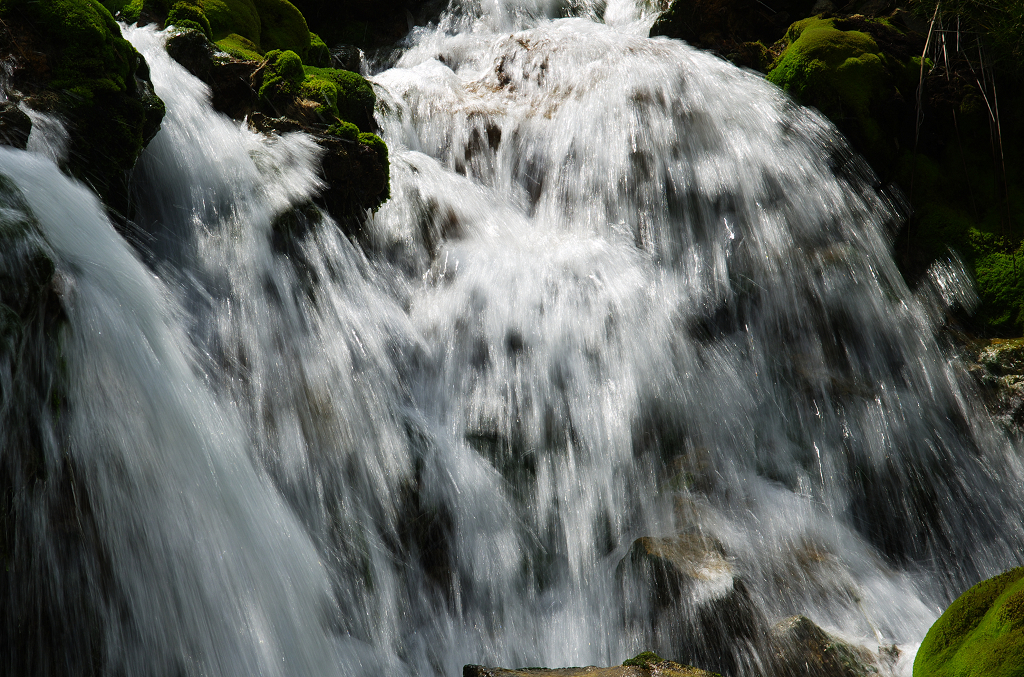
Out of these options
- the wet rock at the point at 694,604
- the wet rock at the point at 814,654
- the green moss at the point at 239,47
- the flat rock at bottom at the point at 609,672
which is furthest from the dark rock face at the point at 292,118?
the wet rock at the point at 814,654

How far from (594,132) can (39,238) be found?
220 inches

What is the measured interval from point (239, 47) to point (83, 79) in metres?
2.83

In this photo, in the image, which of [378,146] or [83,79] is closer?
[83,79]

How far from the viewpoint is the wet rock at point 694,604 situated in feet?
12.3

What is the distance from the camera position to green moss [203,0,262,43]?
260 inches

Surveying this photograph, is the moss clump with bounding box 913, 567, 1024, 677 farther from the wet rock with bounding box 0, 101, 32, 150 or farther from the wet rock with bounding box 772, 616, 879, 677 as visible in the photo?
the wet rock with bounding box 0, 101, 32, 150

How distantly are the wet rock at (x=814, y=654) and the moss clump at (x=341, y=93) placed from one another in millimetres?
5150

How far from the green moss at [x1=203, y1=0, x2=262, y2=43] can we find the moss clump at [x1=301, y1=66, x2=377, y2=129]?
1.08m

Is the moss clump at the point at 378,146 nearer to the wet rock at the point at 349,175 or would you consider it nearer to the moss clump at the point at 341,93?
the wet rock at the point at 349,175

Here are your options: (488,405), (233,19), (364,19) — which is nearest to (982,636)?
(488,405)

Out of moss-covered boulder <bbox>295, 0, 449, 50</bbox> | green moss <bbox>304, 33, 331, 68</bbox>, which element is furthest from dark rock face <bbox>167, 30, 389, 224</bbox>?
moss-covered boulder <bbox>295, 0, 449, 50</bbox>

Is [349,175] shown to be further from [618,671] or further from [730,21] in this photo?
[730,21]

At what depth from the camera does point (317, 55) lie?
8305mm

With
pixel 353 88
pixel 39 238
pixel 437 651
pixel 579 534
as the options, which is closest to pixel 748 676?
pixel 579 534
